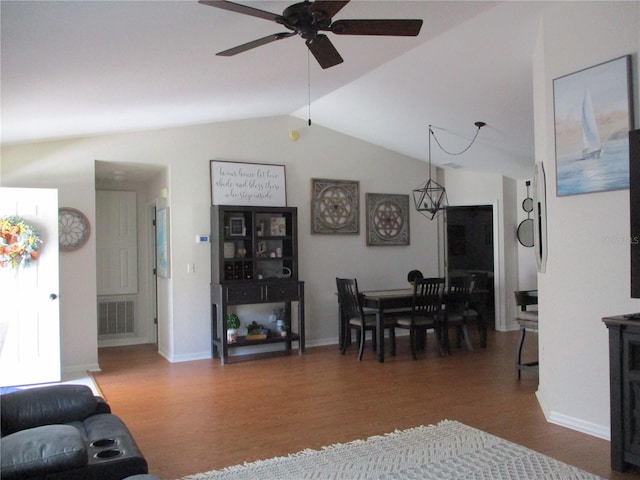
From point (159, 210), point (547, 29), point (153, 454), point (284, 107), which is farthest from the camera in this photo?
point (159, 210)

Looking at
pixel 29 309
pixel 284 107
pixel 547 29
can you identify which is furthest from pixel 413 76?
pixel 29 309

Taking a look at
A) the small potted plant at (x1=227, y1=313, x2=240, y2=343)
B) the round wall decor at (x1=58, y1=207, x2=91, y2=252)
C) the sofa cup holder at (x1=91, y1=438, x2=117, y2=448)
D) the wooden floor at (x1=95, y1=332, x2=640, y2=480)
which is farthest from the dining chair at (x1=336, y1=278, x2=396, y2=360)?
the sofa cup holder at (x1=91, y1=438, x2=117, y2=448)

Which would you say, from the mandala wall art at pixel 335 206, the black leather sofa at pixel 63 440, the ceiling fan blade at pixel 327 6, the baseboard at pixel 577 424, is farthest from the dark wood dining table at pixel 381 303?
the ceiling fan blade at pixel 327 6

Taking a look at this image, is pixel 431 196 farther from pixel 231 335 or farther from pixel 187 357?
pixel 187 357

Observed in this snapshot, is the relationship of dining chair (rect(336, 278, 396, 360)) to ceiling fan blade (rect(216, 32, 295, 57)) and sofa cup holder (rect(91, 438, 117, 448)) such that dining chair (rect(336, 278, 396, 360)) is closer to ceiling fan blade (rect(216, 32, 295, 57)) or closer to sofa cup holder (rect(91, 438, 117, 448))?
ceiling fan blade (rect(216, 32, 295, 57))

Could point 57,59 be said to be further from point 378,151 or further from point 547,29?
point 378,151

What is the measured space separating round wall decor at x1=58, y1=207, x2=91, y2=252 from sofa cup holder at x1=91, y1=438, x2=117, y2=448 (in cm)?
358

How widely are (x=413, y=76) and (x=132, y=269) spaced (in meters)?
4.65

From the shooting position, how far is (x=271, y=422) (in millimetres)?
3811

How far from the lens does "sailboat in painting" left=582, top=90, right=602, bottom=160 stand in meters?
3.29

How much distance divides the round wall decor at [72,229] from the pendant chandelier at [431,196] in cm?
384

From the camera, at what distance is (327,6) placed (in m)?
2.44

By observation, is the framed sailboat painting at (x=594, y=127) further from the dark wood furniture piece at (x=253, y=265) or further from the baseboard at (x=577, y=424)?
the dark wood furniture piece at (x=253, y=265)

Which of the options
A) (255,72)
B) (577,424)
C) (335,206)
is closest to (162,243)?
(335,206)
